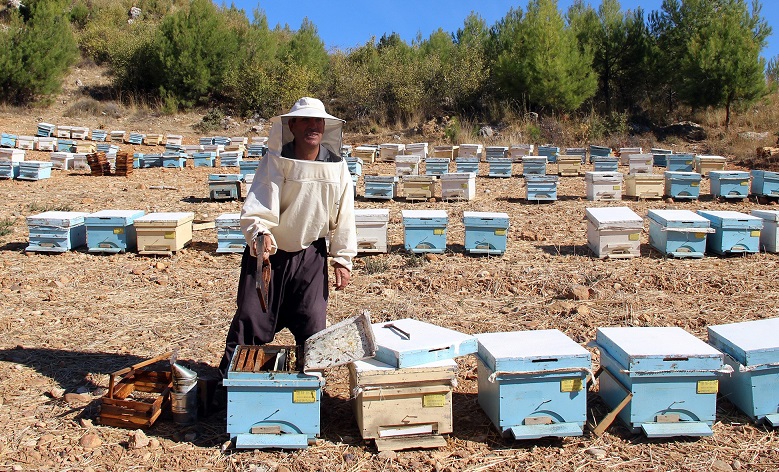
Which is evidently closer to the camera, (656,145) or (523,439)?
(523,439)

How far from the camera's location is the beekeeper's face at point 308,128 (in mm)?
3613

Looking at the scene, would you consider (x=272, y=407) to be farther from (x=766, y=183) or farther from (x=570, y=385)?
(x=766, y=183)

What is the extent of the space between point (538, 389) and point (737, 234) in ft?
16.7

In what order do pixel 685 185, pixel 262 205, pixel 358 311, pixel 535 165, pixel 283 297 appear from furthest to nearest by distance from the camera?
pixel 535 165 < pixel 685 185 < pixel 358 311 < pixel 283 297 < pixel 262 205

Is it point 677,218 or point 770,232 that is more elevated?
point 677,218

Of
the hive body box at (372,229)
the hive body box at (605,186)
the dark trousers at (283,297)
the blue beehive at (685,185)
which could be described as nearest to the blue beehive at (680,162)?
Result: the blue beehive at (685,185)

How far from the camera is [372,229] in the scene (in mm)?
7707

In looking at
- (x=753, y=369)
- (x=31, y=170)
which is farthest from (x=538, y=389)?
(x=31, y=170)

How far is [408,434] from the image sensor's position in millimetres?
3504

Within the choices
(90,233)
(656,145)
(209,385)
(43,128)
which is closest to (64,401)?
(209,385)

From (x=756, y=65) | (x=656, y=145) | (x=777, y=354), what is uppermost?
(x=756, y=65)

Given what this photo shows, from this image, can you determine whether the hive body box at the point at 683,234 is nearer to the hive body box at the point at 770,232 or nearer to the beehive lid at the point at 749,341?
the hive body box at the point at 770,232

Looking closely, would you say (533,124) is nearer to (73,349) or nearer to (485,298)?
(485,298)

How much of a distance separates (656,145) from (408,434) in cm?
1993
